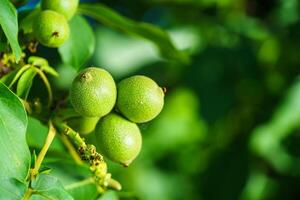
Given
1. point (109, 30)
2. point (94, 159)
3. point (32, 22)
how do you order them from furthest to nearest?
1. point (109, 30)
2. point (32, 22)
3. point (94, 159)

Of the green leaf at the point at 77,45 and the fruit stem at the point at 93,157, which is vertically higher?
the green leaf at the point at 77,45

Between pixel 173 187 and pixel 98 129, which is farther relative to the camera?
pixel 173 187

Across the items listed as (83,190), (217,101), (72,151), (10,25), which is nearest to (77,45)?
(72,151)

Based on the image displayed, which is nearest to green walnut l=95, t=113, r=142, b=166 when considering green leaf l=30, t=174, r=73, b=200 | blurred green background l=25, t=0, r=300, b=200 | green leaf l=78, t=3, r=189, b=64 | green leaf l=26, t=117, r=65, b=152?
green leaf l=30, t=174, r=73, b=200

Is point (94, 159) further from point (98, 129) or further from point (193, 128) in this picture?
point (193, 128)

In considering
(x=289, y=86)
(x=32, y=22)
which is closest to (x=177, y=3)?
(x=289, y=86)

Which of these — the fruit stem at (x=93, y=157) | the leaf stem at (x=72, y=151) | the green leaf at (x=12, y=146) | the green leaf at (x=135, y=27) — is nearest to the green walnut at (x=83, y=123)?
the fruit stem at (x=93, y=157)

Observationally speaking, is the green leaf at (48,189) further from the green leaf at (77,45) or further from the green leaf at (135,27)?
the green leaf at (135,27)
